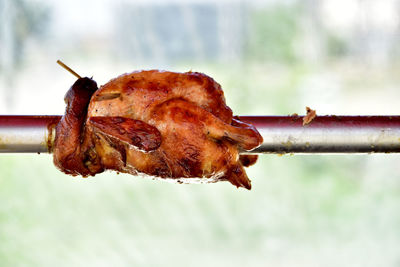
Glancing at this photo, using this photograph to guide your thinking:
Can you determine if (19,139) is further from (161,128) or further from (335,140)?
(335,140)

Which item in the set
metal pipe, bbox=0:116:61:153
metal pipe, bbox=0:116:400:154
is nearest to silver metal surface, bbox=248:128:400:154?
metal pipe, bbox=0:116:400:154

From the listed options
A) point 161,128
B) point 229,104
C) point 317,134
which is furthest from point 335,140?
point 229,104

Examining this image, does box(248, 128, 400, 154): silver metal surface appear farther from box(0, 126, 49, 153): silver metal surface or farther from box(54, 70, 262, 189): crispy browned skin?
box(0, 126, 49, 153): silver metal surface

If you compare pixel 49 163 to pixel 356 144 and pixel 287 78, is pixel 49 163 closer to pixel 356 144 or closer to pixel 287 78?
pixel 287 78

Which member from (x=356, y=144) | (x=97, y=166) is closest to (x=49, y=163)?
(x=97, y=166)

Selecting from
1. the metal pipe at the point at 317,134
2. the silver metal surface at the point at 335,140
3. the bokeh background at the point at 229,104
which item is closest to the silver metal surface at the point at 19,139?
the metal pipe at the point at 317,134

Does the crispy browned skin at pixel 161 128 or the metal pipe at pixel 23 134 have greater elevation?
the crispy browned skin at pixel 161 128

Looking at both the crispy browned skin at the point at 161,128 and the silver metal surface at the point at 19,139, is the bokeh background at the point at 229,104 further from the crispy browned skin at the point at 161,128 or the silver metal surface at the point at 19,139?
the silver metal surface at the point at 19,139
